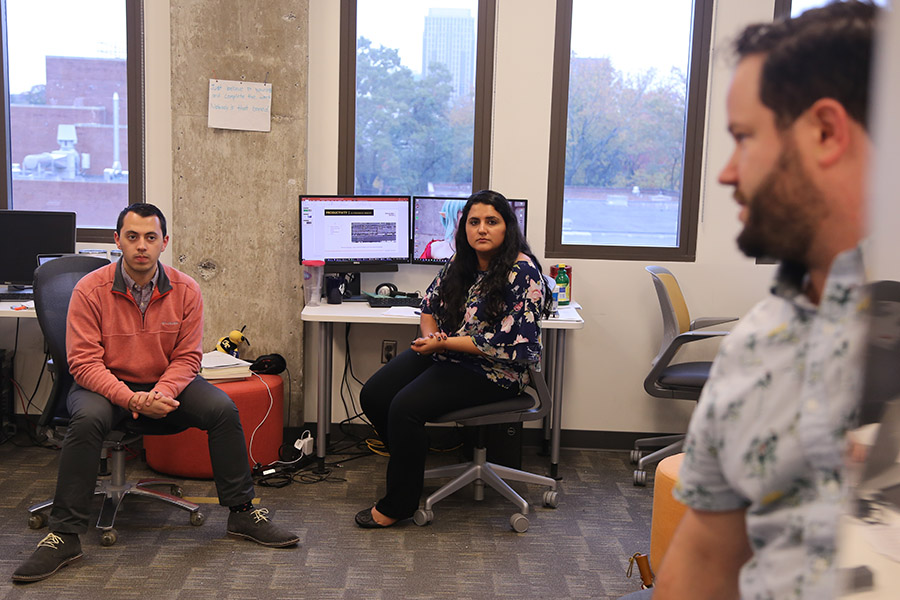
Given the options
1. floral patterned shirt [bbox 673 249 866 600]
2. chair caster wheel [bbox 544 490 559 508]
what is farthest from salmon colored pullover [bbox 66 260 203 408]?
floral patterned shirt [bbox 673 249 866 600]

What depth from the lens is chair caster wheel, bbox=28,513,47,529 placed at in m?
2.81

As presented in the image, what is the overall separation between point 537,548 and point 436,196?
1.71 metres

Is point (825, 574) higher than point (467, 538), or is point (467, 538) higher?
point (825, 574)

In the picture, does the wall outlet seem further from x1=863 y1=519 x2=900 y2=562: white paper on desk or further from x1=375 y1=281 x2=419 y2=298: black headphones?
x1=863 y1=519 x2=900 y2=562: white paper on desk

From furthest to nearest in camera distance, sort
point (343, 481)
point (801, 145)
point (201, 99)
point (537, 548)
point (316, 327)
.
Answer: point (316, 327), point (201, 99), point (343, 481), point (537, 548), point (801, 145)

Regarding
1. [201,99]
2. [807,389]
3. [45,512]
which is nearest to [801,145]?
[807,389]

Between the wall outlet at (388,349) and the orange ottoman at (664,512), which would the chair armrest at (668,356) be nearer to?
the wall outlet at (388,349)

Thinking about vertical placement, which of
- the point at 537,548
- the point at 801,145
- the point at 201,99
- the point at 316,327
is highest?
the point at 201,99

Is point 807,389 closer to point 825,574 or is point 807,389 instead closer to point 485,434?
point 825,574

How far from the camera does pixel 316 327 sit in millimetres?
3939

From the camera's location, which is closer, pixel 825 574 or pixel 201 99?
pixel 825 574

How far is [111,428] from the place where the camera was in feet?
8.98

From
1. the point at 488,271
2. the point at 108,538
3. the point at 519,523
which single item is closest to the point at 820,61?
the point at 488,271

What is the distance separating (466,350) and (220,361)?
1.21 meters
